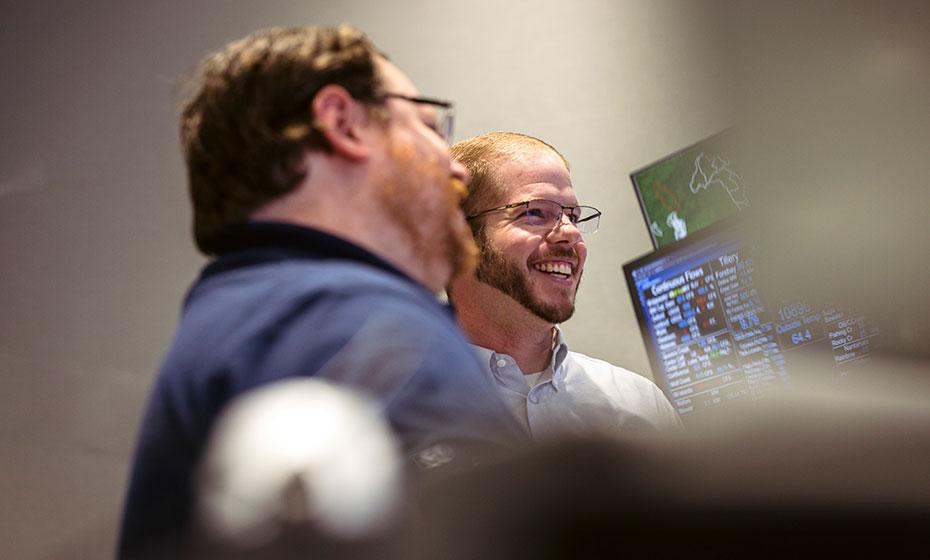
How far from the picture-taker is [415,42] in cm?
262

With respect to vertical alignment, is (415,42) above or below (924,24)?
above

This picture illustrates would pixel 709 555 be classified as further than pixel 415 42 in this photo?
No

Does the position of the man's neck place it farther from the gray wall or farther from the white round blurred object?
the white round blurred object

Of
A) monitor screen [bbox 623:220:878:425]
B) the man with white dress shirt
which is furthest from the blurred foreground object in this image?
the man with white dress shirt

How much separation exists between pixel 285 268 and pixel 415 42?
6.87 ft

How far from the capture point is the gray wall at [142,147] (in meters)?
2.33

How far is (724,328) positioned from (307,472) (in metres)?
1.49

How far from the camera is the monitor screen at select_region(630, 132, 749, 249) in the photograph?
191 cm

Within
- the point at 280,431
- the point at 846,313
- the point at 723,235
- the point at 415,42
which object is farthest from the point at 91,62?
the point at 280,431

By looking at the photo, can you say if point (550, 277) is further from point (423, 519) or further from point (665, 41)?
point (423, 519)

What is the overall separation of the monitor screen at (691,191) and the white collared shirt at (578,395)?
345mm

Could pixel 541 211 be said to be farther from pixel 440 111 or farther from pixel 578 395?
pixel 440 111

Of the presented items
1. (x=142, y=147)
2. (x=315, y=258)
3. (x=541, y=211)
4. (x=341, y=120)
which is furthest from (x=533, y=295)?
(x=142, y=147)

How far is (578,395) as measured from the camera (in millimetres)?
1783
